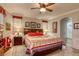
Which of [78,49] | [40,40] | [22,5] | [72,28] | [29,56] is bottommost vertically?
[29,56]

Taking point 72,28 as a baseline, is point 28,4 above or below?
above

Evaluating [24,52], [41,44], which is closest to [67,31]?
[41,44]

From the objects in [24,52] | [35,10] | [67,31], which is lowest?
[24,52]

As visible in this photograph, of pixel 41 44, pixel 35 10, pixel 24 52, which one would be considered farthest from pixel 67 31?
pixel 24 52

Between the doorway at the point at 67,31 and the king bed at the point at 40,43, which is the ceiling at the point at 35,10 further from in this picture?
the king bed at the point at 40,43

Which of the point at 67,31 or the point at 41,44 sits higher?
the point at 67,31

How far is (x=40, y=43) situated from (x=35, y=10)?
660 millimetres

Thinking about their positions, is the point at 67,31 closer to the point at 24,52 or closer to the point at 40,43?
the point at 40,43

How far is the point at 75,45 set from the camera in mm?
2041

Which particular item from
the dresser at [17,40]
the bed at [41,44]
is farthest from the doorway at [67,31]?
the dresser at [17,40]

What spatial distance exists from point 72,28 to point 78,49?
43 centimetres

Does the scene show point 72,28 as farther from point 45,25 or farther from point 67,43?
point 45,25

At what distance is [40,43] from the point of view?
6.56 ft

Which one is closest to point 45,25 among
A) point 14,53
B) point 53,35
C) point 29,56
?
point 53,35
